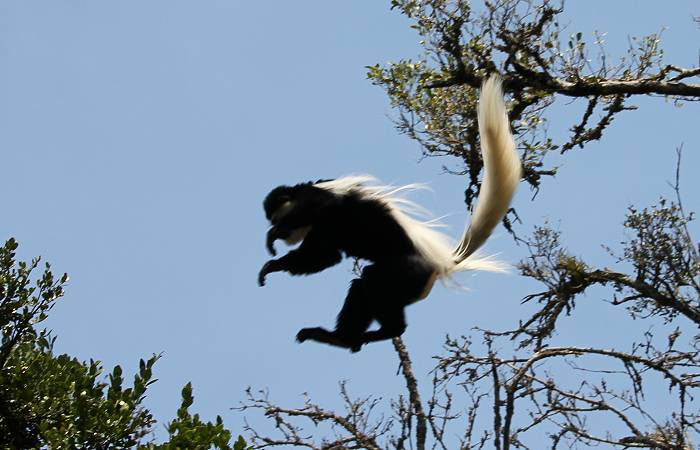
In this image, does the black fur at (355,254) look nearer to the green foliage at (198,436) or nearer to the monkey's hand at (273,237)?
the monkey's hand at (273,237)

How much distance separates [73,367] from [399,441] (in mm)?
1538

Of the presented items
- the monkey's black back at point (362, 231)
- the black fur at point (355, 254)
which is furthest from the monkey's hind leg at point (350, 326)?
the monkey's black back at point (362, 231)

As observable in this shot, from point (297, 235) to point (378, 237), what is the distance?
0.48 meters

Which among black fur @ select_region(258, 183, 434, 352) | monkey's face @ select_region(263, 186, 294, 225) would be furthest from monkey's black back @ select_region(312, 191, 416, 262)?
monkey's face @ select_region(263, 186, 294, 225)

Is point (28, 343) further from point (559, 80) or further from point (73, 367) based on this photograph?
point (559, 80)

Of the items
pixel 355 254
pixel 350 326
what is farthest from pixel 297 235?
pixel 350 326

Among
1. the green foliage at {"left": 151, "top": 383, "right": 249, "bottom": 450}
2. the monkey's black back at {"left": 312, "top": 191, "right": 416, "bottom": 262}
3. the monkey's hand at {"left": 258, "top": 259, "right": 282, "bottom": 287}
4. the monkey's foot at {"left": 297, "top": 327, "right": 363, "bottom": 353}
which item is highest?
the monkey's black back at {"left": 312, "top": 191, "right": 416, "bottom": 262}

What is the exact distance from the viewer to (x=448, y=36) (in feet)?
18.3

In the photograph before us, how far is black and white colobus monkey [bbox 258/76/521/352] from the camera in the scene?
4.93 meters

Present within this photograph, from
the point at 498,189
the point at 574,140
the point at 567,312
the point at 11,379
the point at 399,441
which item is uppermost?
the point at 574,140

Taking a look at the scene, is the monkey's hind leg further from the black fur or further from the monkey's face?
the monkey's face

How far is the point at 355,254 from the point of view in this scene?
534 cm

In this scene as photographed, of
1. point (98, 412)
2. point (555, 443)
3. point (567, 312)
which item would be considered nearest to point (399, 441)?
point (555, 443)

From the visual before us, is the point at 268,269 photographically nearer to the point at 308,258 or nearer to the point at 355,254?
the point at 308,258
